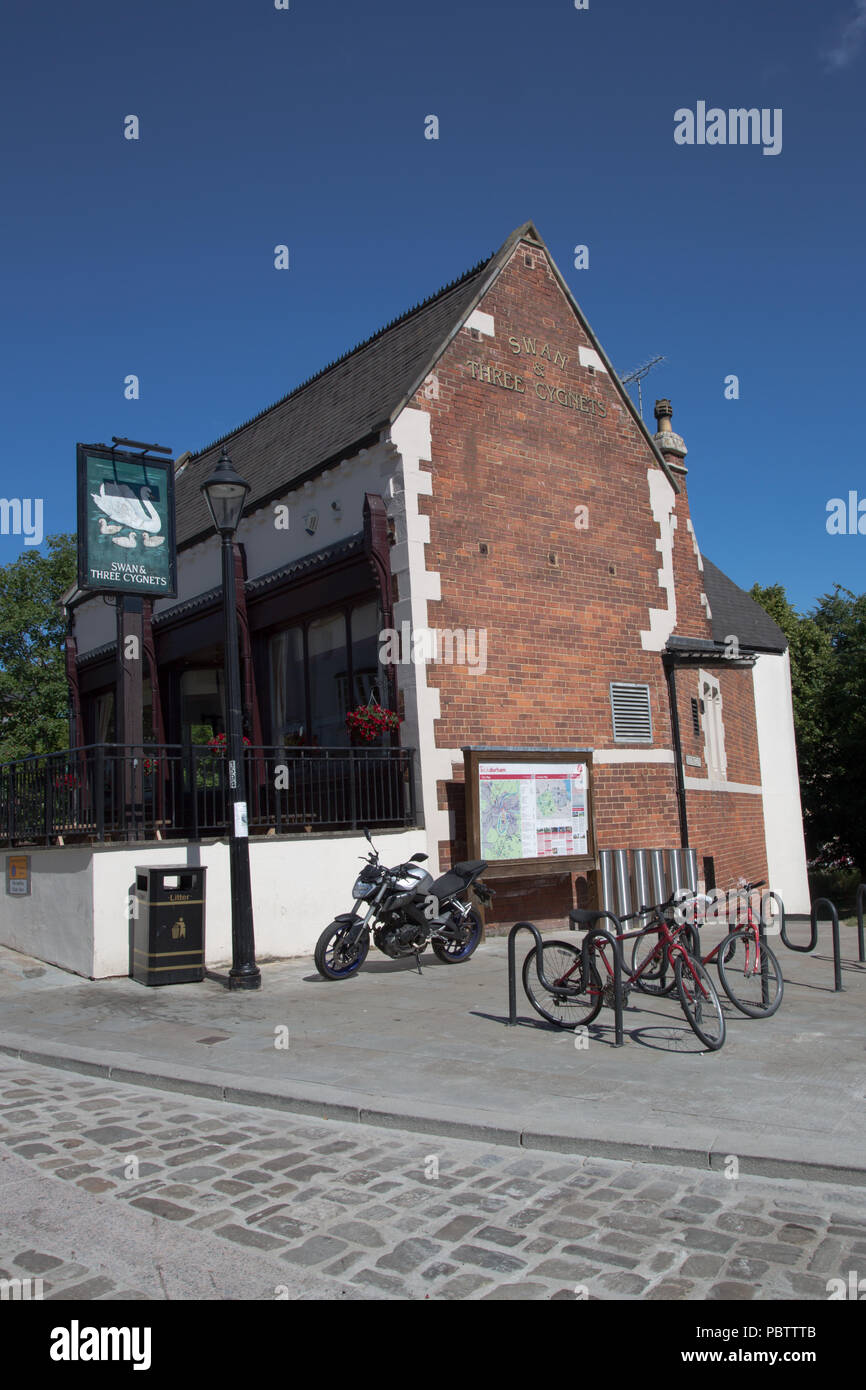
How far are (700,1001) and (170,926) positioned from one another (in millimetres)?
5493

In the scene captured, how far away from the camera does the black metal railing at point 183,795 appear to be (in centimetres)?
1130

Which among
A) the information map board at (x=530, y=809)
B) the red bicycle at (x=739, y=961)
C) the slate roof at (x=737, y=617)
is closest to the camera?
the red bicycle at (x=739, y=961)

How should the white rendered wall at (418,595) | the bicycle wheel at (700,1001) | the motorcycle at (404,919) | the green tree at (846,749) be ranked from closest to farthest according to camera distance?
1. the bicycle wheel at (700,1001)
2. the motorcycle at (404,919)
3. the white rendered wall at (418,595)
4. the green tree at (846,749)

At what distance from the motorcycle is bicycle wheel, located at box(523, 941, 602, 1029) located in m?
2.56

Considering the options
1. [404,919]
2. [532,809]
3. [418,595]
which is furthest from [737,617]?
[404,919]

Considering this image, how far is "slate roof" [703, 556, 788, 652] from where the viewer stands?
20484mm

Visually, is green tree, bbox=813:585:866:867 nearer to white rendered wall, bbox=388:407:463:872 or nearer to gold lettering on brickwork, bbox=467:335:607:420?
gold lettering on brickwork, bbox=467:335:607:420

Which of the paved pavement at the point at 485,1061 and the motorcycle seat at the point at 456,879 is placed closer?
the paved pavement at the point at 485,1061

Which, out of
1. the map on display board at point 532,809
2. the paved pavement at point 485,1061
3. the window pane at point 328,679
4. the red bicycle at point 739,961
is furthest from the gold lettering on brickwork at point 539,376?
the red bicycle at point 739,961

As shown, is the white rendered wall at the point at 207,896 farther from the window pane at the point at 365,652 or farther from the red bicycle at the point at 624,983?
the red bicycle at the point at 624,983

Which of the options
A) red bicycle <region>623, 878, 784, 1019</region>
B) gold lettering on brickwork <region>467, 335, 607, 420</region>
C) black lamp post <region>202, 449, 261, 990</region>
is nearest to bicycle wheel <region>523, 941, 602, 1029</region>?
red bicycle <region>623, 878, 784, 1019</region>

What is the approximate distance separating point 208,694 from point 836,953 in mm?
13328

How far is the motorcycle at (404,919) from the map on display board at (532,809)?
1.12m
